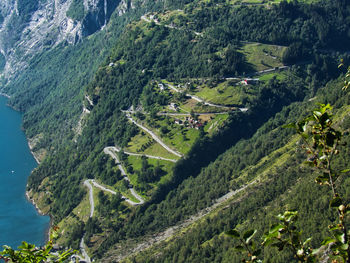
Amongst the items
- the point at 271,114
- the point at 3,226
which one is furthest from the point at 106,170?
the point at 271,114

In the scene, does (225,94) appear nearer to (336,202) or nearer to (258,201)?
(258,201)

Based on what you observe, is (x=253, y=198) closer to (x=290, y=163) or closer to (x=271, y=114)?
(x=290, y=163)

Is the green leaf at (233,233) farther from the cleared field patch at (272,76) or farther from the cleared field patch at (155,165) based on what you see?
the cleared field patch at (272,76)

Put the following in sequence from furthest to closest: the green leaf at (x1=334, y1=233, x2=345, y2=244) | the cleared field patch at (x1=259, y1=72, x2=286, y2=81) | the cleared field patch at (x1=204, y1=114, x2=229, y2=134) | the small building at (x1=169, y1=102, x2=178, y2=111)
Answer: the cleared field patch at (x1=259, y1=72, x2=286, y2=81) → the small building at (x1=169, y1=102, x2=178, y2=111) → the cleared field patch at (x1=204, y1=114, x2=229, y2=134) → the green leaf at (x1=334, y1=233, x2=345, y2=244)

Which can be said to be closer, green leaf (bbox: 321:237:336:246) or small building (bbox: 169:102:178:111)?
green leaf (bbox: 321:237:336:246)

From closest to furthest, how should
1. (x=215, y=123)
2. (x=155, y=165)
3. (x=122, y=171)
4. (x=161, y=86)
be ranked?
1. (x=155, y=165)
2. (x=122, y=171)
3. (x=215, y=123)
4. (x=161, y=86)

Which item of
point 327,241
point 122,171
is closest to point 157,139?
point 122,171

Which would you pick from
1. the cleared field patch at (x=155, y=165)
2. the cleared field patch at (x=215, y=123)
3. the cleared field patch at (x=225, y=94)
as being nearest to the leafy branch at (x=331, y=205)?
the cleared field patch at (x=155, y=165)

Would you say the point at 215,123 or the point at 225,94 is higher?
the point at 225,94

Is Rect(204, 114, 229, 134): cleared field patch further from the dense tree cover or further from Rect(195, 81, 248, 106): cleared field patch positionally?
the dense tree cover

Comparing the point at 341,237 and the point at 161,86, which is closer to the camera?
the point at 341,237

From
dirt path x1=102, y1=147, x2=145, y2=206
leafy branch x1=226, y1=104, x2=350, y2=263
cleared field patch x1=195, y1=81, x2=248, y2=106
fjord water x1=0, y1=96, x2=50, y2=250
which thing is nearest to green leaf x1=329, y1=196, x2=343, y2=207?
leafy branch x1=226, y1=104, x2=350, y2=263
